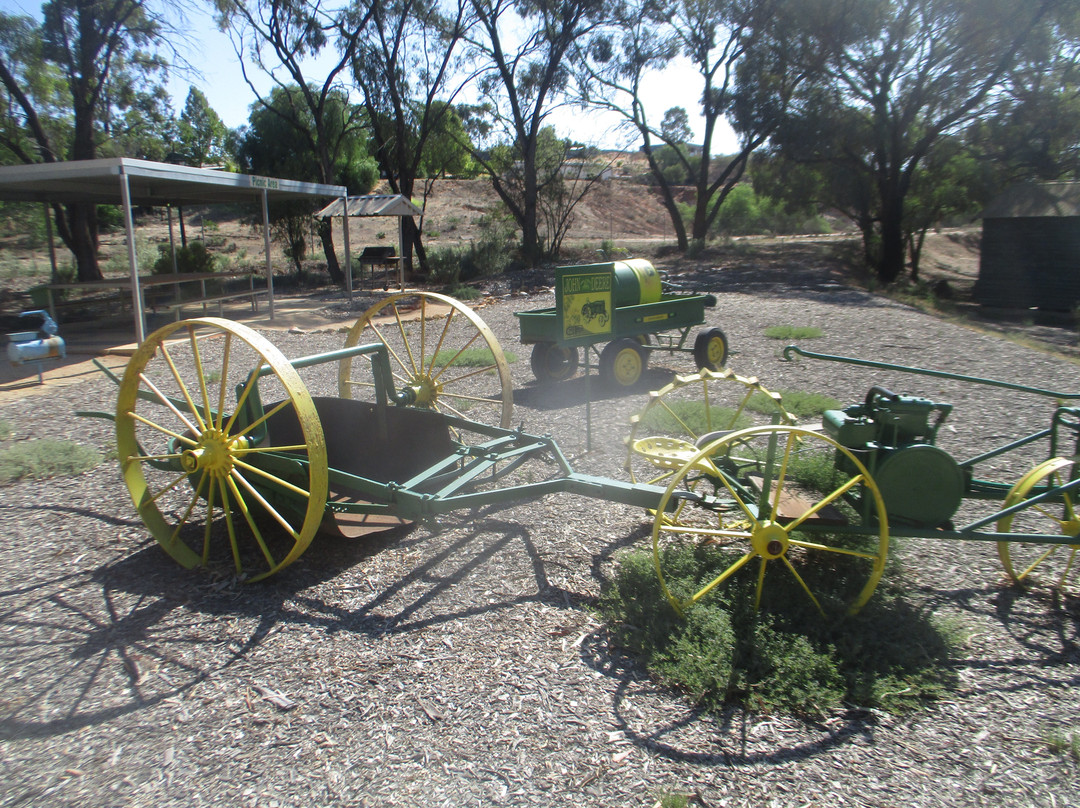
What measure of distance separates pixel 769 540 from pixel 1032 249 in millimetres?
20723

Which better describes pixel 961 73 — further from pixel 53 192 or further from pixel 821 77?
pixel 53 192

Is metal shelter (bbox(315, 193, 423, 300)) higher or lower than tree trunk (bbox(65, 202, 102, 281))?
higher

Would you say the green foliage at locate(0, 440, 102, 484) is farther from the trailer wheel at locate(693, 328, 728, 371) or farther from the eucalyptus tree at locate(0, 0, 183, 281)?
the eucalyptus tree at locate(0, 0, 183, 281)

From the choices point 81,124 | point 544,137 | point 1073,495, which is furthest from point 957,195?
point 81,124

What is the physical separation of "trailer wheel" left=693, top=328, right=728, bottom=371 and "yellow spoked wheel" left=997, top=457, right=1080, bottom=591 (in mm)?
4536

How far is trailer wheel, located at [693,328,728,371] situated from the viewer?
8.92 metres

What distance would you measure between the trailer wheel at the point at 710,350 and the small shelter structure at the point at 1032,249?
14.4 meters

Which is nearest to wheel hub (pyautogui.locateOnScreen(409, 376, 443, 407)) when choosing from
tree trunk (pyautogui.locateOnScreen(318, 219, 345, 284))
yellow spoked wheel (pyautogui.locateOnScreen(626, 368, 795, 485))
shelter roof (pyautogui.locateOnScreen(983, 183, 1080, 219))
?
yellow spoked wheel (pyautogui.locateOnScreen(626, 368, 795, 485))

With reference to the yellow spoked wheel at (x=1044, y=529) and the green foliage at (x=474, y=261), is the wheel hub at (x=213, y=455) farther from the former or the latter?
the green foliage at (x=474, y=261)

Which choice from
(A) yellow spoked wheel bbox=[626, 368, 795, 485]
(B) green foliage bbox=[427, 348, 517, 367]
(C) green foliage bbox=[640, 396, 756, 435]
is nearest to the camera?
(A) yellow spoked wheel bbox=[626, 368, 795, 485]

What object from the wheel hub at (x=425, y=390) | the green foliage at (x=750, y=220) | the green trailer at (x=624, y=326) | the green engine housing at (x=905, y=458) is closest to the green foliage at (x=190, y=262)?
the green trailer at (x=624, y=326)

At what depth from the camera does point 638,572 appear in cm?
386

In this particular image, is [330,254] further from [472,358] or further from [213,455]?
[213,455]

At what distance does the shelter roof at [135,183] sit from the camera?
1062cm
